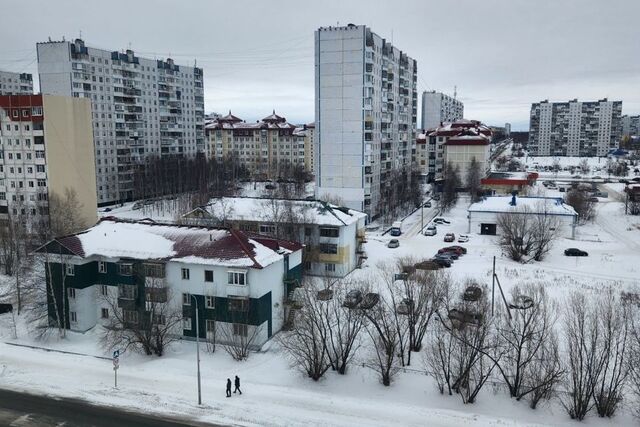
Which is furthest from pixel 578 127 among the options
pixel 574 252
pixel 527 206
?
pixel 574 252

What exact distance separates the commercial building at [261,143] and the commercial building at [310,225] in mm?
61956

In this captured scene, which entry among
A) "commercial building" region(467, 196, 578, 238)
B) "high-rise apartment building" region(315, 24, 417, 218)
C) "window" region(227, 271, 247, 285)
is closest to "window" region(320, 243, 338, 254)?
"window" region(227, 271, 247, 285)

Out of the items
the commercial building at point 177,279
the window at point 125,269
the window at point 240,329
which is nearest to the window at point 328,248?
the commercial building at point 177,279

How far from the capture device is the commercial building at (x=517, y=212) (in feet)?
157

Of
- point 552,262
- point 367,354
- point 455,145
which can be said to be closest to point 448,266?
point 552,262

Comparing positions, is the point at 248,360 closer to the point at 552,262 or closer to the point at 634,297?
the point at 634,297

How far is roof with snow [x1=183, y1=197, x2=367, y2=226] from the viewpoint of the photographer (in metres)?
36.2

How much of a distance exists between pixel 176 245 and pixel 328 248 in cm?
1216

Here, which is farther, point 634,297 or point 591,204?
point 591,204

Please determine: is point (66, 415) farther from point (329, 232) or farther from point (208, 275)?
point (329, 232)

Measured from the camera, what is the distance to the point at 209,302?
83.8ft

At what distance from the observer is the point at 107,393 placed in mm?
21125

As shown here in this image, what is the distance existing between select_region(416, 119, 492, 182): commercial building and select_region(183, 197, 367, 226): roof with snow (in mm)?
47550

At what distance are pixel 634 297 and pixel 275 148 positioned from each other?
263 ft
